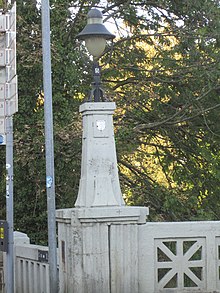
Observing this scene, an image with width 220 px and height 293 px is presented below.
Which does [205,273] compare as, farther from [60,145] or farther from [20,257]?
[60,145]

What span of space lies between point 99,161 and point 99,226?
0.80 meters

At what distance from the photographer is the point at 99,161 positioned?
9.13 meters

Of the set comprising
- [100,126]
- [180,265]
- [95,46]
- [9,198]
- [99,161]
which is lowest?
[180,265]

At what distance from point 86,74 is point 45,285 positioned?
7.87 meters

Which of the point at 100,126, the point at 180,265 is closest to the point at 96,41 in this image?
the point at 100,126

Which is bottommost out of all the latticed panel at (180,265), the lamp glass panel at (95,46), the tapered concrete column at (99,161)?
the latticed panel at (180,265)

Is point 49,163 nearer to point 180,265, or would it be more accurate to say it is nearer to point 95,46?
point 95,46

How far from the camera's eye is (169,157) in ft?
63.1

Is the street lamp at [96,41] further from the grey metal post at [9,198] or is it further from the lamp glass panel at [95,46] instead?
the grey metal post at [9,198]

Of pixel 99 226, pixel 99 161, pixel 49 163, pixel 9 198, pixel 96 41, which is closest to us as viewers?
pixel 99 226

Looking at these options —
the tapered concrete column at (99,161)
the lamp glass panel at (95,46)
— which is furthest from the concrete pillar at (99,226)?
the lamp glass panel at (95,46)

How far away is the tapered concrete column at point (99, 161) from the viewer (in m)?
9.04

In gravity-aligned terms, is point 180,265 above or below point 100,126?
below

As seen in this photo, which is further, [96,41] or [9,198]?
[9,198]
